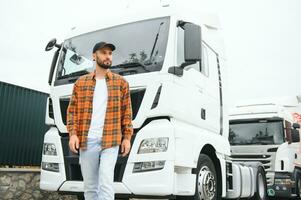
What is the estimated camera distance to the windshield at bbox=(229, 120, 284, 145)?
1046 centimetres

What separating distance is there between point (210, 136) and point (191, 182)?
3.35 ft

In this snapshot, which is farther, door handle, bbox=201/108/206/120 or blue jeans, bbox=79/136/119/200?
door handle, bbox=201/108/206/120

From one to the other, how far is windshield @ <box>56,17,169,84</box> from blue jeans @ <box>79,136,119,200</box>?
1.52m

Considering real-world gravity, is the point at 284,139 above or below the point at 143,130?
above

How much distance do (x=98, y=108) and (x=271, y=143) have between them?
7724 mm

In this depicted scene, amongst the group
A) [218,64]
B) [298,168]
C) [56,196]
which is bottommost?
[56,196]

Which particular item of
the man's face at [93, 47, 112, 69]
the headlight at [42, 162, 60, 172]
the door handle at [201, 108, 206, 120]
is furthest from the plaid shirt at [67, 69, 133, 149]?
the door handle at [201, 108, 206, 120]

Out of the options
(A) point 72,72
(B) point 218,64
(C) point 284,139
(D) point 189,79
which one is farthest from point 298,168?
(A) point 72,72

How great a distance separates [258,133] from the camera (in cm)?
1061

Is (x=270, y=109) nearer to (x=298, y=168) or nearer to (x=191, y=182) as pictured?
(x=298, y=168)

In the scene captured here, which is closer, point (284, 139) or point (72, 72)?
point (72, 72)

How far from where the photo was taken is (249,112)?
1125 centimetres

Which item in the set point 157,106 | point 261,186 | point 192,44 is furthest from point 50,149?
point 261,186

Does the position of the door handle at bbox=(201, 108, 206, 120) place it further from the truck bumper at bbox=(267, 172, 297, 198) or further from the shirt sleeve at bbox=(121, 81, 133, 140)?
the truck bumper at bbox=(267, 172, 297, 198)
